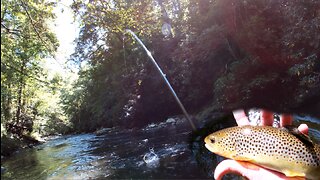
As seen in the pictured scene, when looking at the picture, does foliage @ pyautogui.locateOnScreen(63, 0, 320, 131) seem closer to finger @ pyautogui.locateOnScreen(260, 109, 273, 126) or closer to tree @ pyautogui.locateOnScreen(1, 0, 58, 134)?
tree @ pyautogui.locateOnScreen(1, 0, 58, 134)

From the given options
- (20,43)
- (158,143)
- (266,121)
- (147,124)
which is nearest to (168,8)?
(147,124)

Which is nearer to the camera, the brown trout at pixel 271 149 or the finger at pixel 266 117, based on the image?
the brown trout at pixel 271 149

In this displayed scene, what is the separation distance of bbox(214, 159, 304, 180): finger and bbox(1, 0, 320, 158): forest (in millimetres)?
5342

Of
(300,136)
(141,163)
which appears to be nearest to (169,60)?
(141,163)

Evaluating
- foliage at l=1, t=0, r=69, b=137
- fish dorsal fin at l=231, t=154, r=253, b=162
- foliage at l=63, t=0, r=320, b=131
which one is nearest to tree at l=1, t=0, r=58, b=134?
foliage at l=1, t=0, r=69, b=137

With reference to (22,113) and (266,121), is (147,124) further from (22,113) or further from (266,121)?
(266,121)

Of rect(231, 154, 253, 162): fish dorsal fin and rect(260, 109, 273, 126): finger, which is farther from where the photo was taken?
rect(260, 109, 273, 126): finger

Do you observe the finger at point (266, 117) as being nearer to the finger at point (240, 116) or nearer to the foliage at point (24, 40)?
the finger at point (240, 116)

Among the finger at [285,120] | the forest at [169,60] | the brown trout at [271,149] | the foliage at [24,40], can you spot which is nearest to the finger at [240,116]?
the brown trout at [271,149]

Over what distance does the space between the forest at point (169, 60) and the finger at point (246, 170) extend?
5342mm

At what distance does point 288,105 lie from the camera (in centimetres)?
1060

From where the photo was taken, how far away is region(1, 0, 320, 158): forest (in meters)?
7.67

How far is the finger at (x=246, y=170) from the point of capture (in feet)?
3.43

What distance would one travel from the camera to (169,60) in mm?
21047
